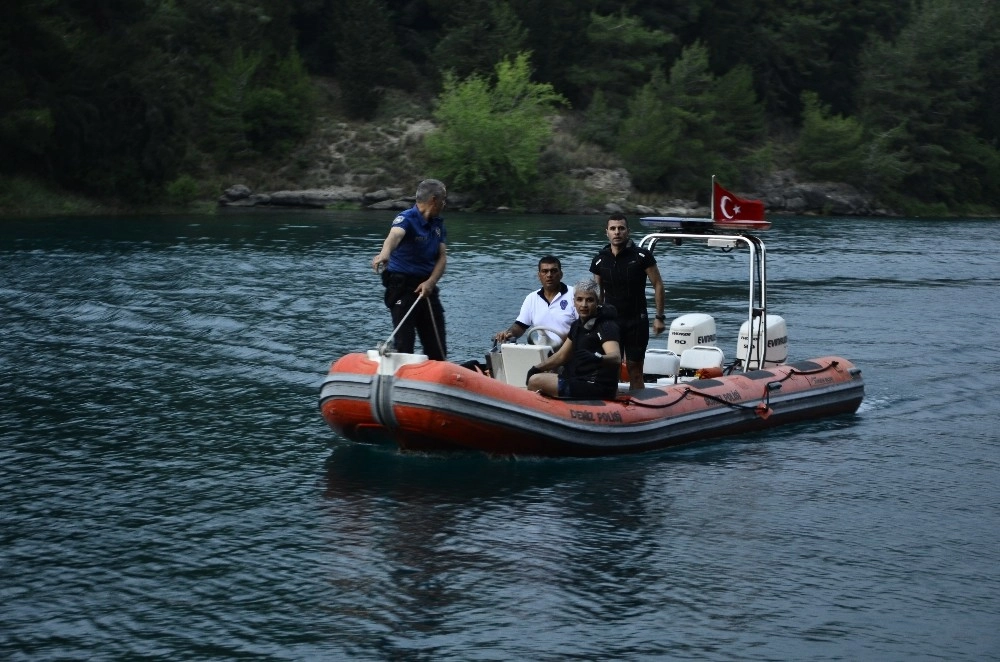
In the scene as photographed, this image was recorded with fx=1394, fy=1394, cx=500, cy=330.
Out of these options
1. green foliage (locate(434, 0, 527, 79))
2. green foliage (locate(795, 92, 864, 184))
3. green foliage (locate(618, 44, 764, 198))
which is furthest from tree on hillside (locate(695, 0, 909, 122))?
green foliage (locate(434, 0, 527, 79))

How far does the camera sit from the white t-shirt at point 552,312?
12.2 m

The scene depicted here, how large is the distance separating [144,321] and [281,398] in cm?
696

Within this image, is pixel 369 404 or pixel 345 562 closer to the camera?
pixel 345 562

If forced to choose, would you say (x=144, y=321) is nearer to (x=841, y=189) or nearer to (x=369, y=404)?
(x=369, y=404)

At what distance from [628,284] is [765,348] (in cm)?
258

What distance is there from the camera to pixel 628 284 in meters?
12.3

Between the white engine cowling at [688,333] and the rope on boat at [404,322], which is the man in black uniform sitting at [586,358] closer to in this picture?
the rope on boat at [404,322]

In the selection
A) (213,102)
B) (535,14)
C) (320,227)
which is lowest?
(320,227)

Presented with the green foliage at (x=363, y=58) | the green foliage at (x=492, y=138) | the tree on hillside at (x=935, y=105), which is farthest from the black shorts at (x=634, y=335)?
the tree on hillside at (x=935, y=105)

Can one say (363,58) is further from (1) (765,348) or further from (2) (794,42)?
(1) (765,348)

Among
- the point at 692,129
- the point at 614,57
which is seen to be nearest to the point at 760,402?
the point at 692,129

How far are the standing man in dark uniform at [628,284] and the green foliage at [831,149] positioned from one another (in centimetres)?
5703

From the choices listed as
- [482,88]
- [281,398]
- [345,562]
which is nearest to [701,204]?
[482,88]

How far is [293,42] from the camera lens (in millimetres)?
65188
